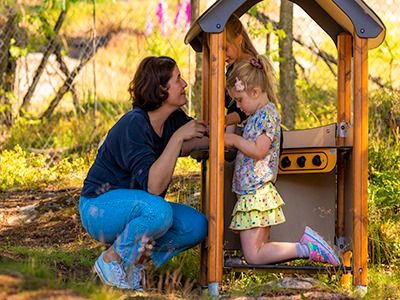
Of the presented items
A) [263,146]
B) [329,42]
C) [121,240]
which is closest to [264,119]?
[263,146]

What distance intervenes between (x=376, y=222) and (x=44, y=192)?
2979 millimetres

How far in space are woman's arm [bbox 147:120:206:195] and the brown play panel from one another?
13 centimetres

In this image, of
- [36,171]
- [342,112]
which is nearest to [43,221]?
[36,171]

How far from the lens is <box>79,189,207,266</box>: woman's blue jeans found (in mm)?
5539

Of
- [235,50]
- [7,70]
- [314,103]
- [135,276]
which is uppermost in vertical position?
[7,70]

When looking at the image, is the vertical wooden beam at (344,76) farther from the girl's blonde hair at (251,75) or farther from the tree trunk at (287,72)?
the tree trunk at (287,72)

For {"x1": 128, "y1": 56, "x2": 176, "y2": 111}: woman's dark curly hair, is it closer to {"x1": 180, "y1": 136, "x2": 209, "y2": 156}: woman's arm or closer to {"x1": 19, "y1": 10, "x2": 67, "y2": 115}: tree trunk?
{"x1": 180, "y1": 136, "x2": 209, "y2": 156}: woman's arm

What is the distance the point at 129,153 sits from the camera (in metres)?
5.59

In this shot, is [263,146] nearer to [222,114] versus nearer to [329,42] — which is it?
[222,114]

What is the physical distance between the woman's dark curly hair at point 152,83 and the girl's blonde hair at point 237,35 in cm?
38

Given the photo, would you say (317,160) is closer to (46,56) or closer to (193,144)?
(193,144)

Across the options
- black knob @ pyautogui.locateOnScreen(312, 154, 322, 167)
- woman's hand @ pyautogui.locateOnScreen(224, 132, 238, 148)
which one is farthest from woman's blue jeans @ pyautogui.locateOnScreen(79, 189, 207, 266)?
black knob @ pyautogui.locateOnScreen(312, 154, 322, 167)

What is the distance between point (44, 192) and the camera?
870 cm

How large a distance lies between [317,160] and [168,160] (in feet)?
2.99
